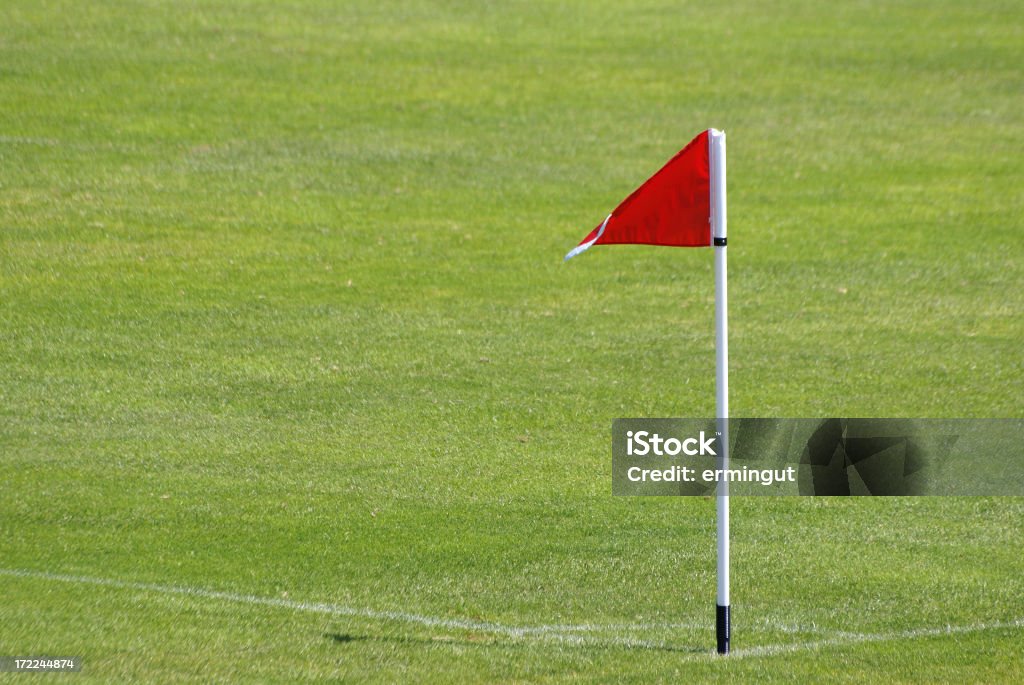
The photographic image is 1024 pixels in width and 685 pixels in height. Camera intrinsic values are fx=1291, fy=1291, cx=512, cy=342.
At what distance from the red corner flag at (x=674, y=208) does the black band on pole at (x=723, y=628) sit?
82.6 inches

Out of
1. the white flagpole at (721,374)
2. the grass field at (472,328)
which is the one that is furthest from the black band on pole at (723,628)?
the grass field at (472,328)

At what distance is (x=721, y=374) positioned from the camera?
7.43 metres

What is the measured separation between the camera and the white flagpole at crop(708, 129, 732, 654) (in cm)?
727

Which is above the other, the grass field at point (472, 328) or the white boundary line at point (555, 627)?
the grass field at point (472, 328)

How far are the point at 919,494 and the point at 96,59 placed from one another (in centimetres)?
1621

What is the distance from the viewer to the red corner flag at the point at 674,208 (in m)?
7.45

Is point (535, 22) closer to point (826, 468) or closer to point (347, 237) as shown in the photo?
point (347, 237)

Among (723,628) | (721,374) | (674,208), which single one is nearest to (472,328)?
(674,208)

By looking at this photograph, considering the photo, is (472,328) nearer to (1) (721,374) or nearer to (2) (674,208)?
(2) (674,208)

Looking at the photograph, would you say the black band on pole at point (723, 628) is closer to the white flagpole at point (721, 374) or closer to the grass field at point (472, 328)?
the white flagpole at point (721, 374)

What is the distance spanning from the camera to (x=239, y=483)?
10.3 m

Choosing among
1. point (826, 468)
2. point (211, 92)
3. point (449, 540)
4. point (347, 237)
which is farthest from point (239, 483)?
point (211, 92)

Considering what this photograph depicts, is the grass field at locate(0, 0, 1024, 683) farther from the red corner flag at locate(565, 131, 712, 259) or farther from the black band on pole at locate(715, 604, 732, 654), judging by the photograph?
the red corner flag at locate(565, 131, 712, 259)

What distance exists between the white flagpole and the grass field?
0.27 meters
